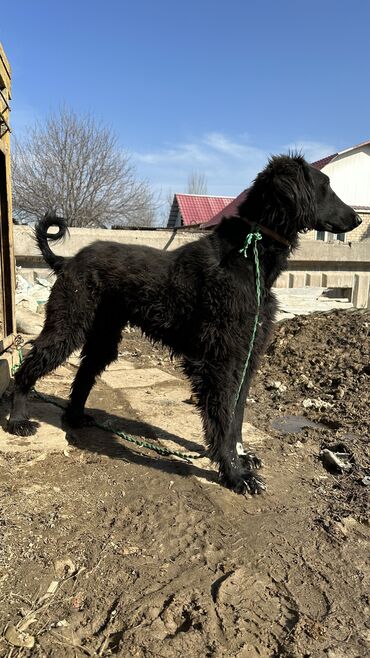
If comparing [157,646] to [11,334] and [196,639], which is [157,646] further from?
[11,334]

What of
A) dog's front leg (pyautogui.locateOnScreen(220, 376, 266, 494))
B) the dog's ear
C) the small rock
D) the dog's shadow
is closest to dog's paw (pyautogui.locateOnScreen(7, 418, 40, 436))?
the dog's shadow

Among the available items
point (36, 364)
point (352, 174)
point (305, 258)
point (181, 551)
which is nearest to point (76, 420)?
point (36, 364)

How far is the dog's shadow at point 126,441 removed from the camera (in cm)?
353

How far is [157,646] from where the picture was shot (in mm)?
1809

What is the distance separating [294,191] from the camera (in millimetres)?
3154

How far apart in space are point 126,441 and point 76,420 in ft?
1.80

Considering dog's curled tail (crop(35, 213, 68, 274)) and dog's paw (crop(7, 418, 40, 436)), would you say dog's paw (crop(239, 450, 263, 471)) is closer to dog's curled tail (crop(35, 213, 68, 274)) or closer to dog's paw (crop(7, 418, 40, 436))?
dog's paw (crop(7, 418, 40, 436))

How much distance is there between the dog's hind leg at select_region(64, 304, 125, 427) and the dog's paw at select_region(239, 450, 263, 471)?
1.40m

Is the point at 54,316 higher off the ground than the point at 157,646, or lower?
higher

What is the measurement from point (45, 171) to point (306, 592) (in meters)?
28.6

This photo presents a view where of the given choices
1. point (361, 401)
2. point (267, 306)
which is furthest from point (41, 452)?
point (361, 401)

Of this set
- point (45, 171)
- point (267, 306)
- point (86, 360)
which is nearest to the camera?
point (267, 306)

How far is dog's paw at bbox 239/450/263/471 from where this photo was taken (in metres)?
3.46

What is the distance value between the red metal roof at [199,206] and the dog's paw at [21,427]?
106 feet
